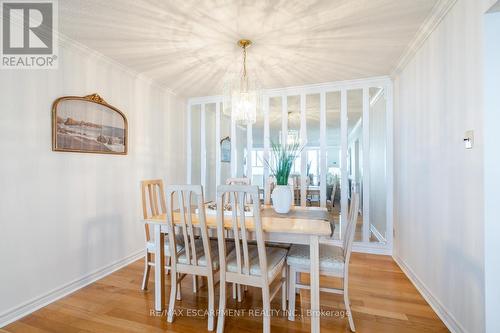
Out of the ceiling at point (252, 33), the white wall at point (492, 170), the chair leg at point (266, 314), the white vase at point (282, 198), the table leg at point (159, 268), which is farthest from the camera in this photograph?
the white vase at point (282, 198)

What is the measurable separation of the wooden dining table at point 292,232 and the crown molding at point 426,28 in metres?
1.83

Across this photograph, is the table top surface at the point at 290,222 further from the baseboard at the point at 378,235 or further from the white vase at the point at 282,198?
the baseboard at the point at 378,235

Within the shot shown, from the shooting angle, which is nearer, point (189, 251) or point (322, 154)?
point (189, 251)

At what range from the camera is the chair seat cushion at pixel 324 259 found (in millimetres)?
1849

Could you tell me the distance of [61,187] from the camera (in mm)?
2338

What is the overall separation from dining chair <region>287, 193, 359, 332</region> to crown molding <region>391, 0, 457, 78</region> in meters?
1.54

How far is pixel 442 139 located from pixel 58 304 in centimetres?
350

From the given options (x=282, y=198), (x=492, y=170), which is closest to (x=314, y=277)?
(x=282, y=198)

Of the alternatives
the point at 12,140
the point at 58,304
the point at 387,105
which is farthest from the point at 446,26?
the point at 58,304

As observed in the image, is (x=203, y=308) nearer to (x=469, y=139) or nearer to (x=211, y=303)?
(x=211, y=303)

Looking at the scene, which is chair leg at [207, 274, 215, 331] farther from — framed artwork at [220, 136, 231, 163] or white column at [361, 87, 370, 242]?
framed artwork at [220, 136, 231, 163]

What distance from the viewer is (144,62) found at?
2924 mm

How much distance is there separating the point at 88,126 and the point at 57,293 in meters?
1.60

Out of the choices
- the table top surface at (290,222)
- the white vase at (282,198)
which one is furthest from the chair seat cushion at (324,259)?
the white vase at (282,198)
